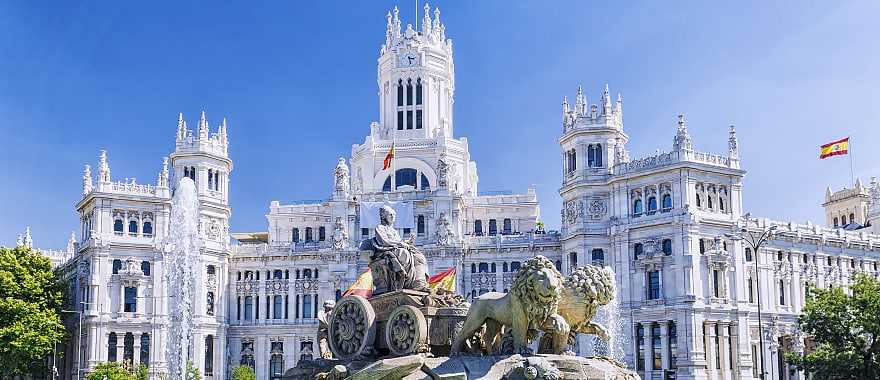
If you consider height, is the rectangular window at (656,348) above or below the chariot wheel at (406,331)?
below

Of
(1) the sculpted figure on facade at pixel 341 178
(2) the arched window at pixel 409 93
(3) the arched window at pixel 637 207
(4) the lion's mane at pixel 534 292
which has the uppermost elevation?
(2) the arched window at pixel 409 93

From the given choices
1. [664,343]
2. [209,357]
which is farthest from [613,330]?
[209,357]

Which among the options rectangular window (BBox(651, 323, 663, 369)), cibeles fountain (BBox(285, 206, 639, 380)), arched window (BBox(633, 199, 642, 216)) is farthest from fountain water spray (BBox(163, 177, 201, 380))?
cibeles fountain (BBox(285, 206, 639, 380))

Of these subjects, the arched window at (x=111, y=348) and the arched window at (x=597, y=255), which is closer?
the arched window at (x=597, y=255)

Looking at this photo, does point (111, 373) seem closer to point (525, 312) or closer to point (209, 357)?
point (209, 357)

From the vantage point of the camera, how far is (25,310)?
77250 mm

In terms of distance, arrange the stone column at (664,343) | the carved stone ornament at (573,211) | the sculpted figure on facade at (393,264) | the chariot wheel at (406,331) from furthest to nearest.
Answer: the carved stone ornament at (573,211) → the stone column at (664,343) → the sculpted figure on facade at (393,264) → the chariot wheel at (406,331)

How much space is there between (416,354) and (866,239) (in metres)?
77.5

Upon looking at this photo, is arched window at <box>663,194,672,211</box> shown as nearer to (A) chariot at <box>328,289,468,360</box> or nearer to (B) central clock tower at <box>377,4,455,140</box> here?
(B) central clock tower at <box>377,4,455,140</box>

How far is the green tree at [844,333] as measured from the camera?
56156 mm

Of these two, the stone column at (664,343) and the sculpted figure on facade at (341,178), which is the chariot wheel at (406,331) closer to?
the stone column at (664,343)

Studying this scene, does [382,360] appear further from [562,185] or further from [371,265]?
[562,185]

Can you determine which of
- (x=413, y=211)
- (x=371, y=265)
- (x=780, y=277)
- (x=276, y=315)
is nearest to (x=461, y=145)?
(x=413, y=211)

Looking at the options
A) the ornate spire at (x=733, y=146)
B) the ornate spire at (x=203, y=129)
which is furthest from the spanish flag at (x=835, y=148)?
the ornate spire at (x=203, y=129)
